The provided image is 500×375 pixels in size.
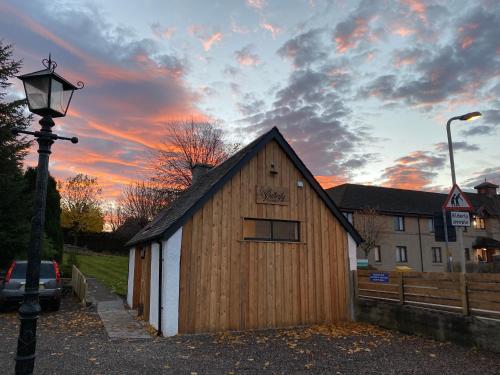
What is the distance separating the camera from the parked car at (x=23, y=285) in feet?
44.2

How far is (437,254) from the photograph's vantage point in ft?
126

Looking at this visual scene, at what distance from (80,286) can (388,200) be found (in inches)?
1216

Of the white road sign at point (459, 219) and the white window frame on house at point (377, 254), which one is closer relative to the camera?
the white road sign at point (459, 219)

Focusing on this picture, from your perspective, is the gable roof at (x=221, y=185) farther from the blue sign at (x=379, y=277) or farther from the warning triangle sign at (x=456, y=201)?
the warning triangle sign at (x=456, y=201)

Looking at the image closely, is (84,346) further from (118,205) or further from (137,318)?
(118,205)

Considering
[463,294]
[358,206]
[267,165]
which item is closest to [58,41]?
[267,165]

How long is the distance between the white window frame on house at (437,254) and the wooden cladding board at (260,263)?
29619mm

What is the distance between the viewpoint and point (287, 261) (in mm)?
12219

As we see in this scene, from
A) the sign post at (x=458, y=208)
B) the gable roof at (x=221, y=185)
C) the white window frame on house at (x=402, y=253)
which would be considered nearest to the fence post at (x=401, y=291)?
the sign post at (x=458, y=208)

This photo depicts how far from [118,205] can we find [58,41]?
5053 centimetres

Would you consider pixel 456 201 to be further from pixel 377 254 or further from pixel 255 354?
pixel 377 254

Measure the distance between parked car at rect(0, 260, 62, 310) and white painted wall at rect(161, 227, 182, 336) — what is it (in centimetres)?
626

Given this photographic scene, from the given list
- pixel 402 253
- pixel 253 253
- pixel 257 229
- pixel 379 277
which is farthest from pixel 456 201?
pixel 402 253

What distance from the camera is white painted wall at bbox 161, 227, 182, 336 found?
10.2 m
